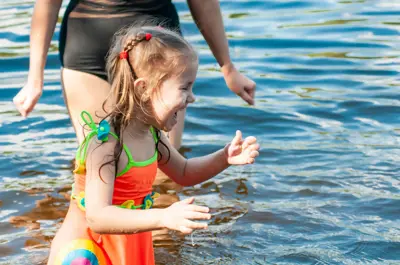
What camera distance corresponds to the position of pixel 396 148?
237 inches

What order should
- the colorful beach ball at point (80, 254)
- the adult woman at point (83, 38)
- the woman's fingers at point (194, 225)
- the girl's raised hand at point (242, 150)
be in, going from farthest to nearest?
the adult woman at point (83, 38) < the girl's raised hand at point (242, 150) < the colorful beach ball at point (80, 254) < the woman's fingers at point (194, 225)

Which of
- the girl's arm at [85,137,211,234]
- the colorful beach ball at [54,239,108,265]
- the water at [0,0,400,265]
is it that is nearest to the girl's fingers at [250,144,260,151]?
the girl's arm at [85,137,211,234]

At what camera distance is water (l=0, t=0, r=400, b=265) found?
15.1 ft

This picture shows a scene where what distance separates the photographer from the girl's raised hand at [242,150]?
3.63 metres

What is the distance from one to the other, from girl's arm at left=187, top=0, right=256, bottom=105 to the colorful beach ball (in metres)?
1.42

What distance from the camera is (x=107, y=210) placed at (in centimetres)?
336

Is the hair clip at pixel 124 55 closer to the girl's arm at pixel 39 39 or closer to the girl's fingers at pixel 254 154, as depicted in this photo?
the girl's fingers at pixel 254 154

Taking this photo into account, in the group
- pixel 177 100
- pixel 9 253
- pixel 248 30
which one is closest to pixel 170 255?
pixel 9 253

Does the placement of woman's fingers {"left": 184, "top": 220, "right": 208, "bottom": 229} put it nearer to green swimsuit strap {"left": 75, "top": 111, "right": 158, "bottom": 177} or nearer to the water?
green swimsuit strap {"left": 75, "top": 111, "right": 158, "bottom": 177}

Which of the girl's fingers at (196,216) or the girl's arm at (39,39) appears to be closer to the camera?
the girl's fingers at (196,216)

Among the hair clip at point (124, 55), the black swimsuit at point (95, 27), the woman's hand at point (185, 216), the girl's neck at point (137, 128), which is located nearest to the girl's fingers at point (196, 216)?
the woman's hand at point (185, 216)

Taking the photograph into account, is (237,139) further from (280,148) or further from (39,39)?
(280,148)

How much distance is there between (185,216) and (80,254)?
645mm

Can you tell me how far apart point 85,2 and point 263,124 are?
9.01ft
